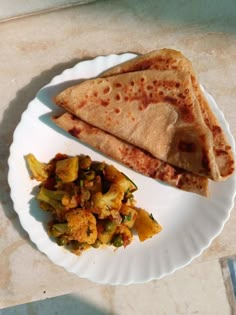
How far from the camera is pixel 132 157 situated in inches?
59.4

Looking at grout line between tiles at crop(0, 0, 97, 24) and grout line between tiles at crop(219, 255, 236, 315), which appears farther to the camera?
grout line between tiles at crop(219, 255, 236, 315)

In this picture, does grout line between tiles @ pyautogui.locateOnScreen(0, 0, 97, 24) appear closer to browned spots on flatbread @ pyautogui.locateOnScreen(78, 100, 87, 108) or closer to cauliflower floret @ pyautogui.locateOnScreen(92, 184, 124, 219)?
browned spots on flatbread @ pyautogui.locateOnScreen(78, 100, 87, 108)

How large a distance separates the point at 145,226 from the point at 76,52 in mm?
676

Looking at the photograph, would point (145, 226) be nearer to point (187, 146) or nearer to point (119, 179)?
point (119, 179)

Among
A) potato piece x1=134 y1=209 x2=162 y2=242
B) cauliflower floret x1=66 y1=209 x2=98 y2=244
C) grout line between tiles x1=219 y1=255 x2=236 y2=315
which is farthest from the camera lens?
grout line between tiles x1=219 y1=255 x2=236 y2=315

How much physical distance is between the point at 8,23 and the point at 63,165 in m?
0.56

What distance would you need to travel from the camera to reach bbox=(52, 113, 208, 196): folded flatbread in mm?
1487

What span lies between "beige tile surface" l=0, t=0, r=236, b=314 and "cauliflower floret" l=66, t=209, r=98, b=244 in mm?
263

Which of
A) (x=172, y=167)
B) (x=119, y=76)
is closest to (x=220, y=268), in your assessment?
(x=172, y=167)

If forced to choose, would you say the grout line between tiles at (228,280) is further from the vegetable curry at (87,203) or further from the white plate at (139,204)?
the vegetable curry at (87,203)

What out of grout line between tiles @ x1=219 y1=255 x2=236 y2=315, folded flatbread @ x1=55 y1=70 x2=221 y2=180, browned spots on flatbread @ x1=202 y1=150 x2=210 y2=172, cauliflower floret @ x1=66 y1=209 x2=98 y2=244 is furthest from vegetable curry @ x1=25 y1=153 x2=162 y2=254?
grout line between tiles @ x1=219 y1=255 x2=236 y2=315

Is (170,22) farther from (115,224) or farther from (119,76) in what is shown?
(115,224)

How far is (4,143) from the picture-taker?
5.21 ft

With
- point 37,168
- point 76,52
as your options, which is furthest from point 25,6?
point 37,168
